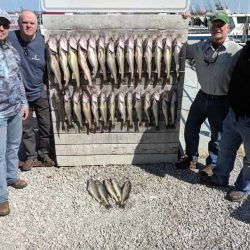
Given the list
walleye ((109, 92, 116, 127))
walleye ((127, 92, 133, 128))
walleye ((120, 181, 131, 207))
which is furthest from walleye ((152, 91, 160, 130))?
walleye ((120, 181, 131, 207))

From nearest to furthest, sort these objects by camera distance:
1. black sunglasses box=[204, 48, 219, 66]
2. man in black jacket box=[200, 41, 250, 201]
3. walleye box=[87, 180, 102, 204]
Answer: man in black jacket box=[200, 41, 250, 201], black sunglasses box=[204, 48, 219, 66], walleye box=[87, 180, 102, 204]

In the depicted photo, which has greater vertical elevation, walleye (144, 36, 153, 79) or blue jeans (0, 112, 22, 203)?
walleye (144, 36, 153, 79)

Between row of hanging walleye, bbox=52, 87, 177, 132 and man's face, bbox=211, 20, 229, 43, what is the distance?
944mm

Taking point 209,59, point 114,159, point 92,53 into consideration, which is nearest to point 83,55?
point 92,53

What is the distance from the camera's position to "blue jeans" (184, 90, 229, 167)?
4.81m

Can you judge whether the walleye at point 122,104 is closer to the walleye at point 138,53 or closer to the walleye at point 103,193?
the walleye at point 138,53

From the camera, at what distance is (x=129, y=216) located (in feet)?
14.6

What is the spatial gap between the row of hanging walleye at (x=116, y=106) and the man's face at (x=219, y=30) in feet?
3.10

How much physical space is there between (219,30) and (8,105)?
8.43ft

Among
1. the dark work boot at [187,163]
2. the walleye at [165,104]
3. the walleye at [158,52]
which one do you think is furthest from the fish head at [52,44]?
the dark work boot at [187,163]

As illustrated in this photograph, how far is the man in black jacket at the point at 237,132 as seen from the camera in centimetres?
411

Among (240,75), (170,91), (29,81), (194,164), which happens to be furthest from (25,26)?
(194,164)

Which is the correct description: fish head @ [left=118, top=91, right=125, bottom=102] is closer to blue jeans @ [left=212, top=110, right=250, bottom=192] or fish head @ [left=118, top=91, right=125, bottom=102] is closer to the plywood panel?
the plywood panel

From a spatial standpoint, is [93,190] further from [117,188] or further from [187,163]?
[187,163]
